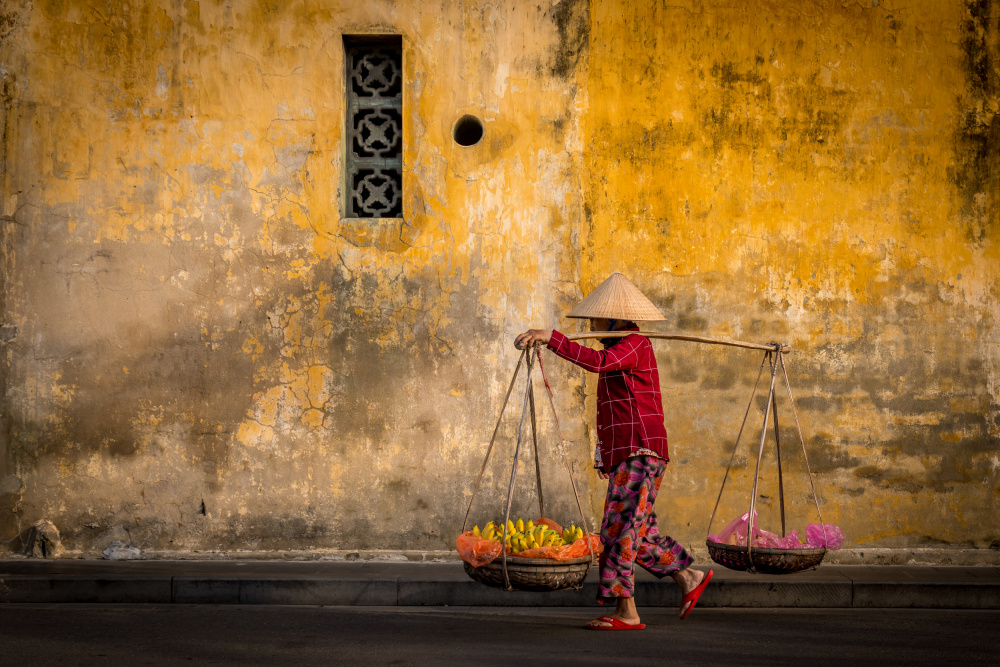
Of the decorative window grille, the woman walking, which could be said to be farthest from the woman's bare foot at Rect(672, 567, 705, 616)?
the decorative window grille

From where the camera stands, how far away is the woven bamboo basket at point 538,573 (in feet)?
14.4

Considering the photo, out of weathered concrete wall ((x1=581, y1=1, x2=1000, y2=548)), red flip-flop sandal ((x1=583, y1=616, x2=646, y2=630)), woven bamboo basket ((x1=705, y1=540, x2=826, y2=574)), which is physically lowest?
red flip-flop sandal ((x1=583, y1=616, x2=646, y2=630))

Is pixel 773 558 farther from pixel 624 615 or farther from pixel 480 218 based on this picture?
pixel 480 218

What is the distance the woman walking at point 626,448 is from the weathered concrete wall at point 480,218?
1.86m

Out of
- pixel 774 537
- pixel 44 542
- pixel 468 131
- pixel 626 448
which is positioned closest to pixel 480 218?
pixel 468 131

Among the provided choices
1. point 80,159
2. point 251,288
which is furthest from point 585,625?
point 80,159

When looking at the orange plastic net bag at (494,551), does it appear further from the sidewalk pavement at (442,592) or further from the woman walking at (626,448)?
the sidewalk pavement at (442,592)

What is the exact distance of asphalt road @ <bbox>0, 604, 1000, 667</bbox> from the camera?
14.0 feet

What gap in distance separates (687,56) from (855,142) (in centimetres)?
140

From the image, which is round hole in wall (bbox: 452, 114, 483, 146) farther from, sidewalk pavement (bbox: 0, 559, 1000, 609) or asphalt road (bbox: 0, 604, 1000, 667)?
asphalt road (bbox: 0, 604, 1000, 667)

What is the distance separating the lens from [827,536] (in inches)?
214

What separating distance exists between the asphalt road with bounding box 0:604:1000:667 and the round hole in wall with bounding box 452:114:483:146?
3394 mm

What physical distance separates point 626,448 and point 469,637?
4.11 ft

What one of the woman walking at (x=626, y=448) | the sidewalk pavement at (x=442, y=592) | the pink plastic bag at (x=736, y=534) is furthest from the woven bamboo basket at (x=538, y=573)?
the sidewalk pavement at (x=442, y=592)
